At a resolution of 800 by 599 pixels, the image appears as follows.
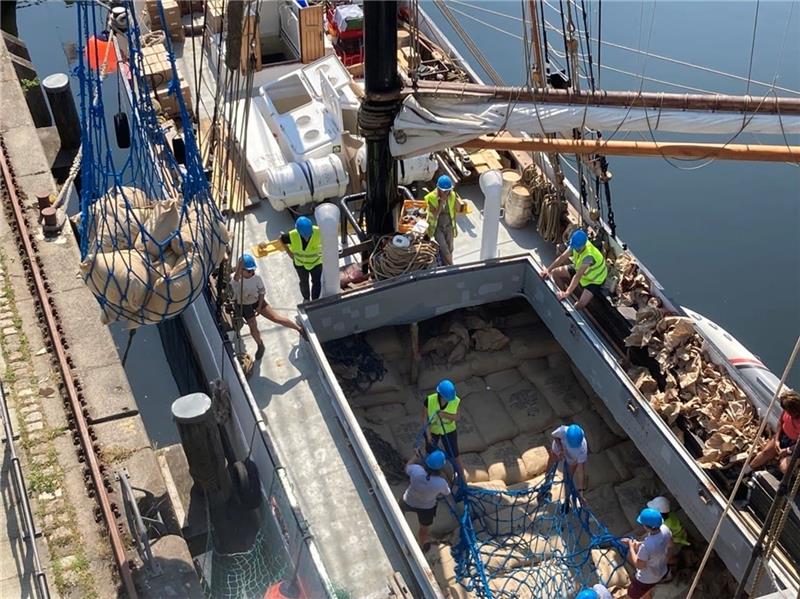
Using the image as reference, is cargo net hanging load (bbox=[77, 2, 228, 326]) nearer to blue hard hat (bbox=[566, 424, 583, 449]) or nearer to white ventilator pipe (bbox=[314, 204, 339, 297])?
white ventilator pipe (bbox=[314, 204, 339, 297])

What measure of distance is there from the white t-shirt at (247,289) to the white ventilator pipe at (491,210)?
2463 millimetres

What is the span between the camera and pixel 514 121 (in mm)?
8703

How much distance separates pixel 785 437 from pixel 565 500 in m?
1.99

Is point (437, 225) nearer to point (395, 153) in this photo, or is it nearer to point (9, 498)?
point (395, 153)

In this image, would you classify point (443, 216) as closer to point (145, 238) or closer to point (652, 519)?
point (145, 238)

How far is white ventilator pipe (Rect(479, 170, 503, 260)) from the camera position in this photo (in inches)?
366

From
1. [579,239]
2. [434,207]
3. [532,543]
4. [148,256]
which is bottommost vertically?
[532,543]

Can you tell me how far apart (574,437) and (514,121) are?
3062mm

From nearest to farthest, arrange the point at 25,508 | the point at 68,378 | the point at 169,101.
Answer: the point at 25,508, the point at 68,378, the point at 169,101

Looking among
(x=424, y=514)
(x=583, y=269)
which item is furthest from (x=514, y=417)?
(x=424, y=514)

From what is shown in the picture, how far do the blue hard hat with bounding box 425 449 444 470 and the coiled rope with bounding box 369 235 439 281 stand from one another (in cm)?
235

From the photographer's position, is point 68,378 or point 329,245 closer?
point 329,245

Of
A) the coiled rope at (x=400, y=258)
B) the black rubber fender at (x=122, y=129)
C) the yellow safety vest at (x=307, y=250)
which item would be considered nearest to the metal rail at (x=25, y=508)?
the yellow safety vest at (x=307, y=250)

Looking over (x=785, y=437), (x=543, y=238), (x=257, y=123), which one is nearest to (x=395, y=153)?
(x=543, y=238)
